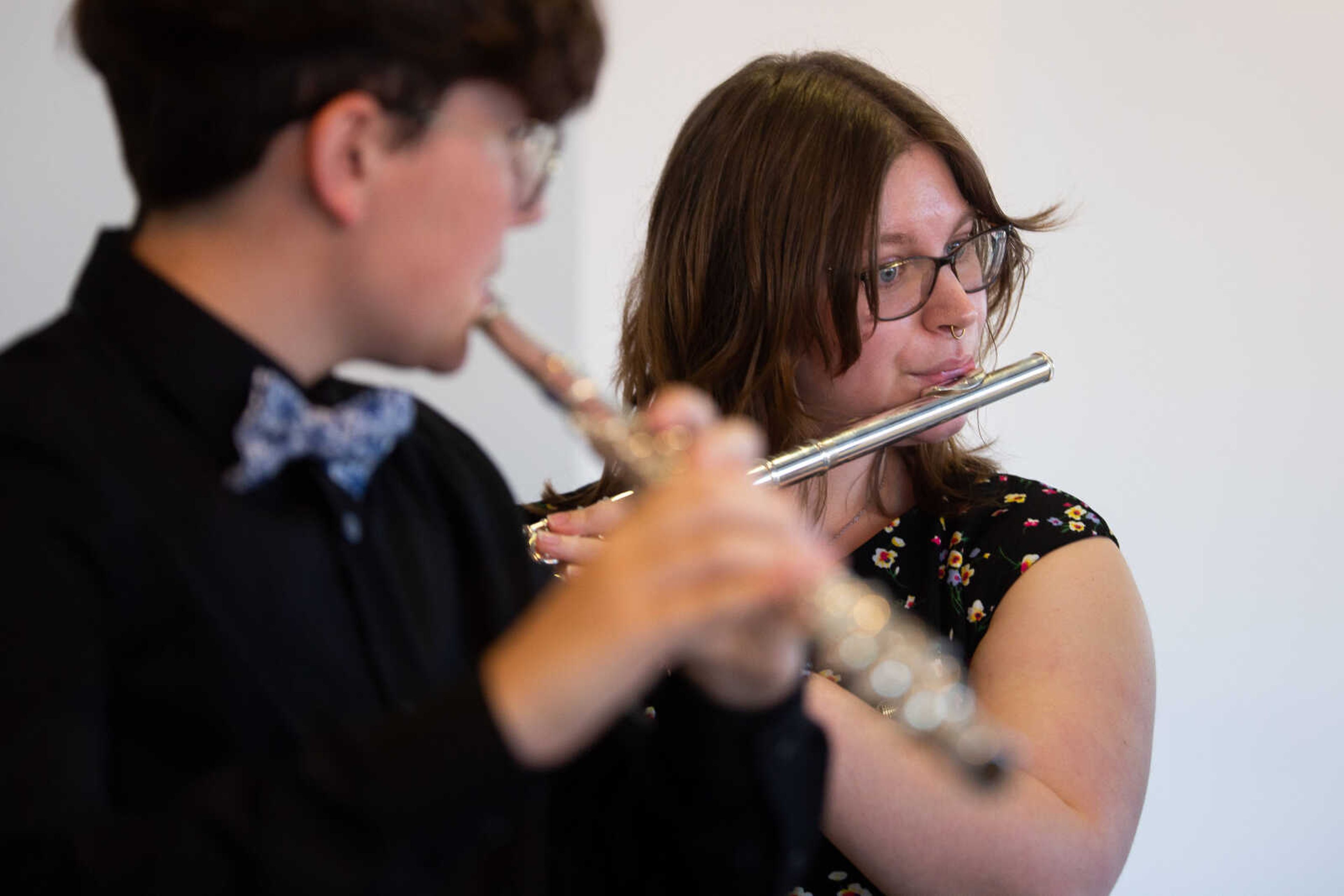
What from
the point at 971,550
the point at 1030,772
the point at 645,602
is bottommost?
the point at 1030,772

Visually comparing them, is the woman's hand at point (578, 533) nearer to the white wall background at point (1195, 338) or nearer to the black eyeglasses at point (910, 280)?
the black eyeglasses at point (910, 280)

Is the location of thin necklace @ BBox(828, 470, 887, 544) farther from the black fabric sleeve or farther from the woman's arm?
the black fabric sleeve

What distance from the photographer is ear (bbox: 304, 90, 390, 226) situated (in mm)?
625

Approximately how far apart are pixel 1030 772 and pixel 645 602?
27.0 inches

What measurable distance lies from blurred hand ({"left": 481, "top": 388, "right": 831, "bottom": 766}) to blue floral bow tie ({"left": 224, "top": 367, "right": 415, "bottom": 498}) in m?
0.16

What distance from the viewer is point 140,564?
1.90 ft

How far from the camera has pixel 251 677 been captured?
604 mm

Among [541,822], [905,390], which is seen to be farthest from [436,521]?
[905,390]

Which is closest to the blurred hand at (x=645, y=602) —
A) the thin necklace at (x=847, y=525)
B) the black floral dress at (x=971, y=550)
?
the black floral dress at (x=971, y=550)

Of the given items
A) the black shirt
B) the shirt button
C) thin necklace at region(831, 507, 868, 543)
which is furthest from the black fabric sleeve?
thin necklace at region(831, 507, 868, 543)

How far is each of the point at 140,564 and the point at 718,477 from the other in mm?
264

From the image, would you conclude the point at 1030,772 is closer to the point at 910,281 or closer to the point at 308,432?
the point at 910,281

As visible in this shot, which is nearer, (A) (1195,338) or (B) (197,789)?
(B) (197,789)

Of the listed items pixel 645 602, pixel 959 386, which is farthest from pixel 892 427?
pixel 645 602
